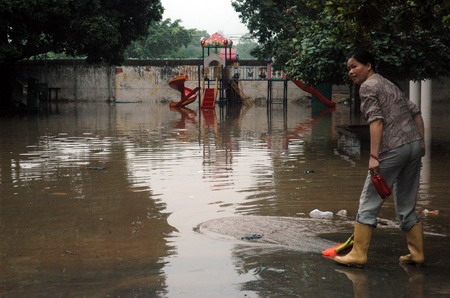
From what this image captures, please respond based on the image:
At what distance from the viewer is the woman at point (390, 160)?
4.86 m

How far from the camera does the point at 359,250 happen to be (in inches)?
191

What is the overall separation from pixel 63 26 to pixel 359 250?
21.9 m

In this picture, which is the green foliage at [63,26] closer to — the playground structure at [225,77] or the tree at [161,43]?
the playground structure at [225,77]

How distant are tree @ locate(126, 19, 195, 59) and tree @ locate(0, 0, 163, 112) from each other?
22.9 metres

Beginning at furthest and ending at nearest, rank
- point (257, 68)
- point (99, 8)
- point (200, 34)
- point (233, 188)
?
1. point (200, 34)
2. point (257, 68)
3. point (99, 8)
4. point (233, 188)

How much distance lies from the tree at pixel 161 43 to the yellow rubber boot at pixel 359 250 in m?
47.6

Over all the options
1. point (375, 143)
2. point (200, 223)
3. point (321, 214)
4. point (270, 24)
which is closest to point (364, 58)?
point (375, 143)

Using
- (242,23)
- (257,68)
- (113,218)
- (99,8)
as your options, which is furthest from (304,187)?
(257,68)

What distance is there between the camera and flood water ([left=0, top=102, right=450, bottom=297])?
15.0 ft

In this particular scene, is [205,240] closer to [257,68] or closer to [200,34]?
[257,68]

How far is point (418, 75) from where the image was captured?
40.9 feet

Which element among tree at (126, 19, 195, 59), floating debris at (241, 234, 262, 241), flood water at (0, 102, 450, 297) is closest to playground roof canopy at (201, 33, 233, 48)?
tree at (126, 19, 195, 59)

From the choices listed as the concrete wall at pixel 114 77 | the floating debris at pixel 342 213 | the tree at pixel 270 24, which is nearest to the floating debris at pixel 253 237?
the floating debris at pixel 342 213

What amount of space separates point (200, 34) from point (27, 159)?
86306 millimetres
